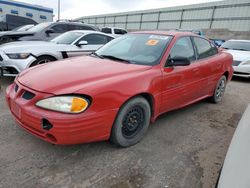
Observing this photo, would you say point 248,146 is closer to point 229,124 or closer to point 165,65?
point 165,65

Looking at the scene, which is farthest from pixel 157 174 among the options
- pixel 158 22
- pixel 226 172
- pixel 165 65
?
pixel 158 22

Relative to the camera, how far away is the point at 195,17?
2686cm

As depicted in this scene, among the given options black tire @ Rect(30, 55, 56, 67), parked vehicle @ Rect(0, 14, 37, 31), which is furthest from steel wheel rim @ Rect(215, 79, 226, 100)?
parked vehicle @ Rect(0, 14, 37, 31)

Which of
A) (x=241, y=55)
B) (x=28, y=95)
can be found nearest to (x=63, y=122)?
(x=28, y=95)

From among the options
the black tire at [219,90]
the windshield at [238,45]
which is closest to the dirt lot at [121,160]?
the black tire at [219,90]

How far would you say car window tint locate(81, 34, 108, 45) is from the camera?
659 cm

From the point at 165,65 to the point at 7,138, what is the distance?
2351 mm

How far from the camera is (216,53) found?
471cm

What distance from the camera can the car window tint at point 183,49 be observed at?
349 cm

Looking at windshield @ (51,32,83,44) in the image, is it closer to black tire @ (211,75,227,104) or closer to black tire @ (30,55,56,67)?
black tire @ (30,55,56,67)

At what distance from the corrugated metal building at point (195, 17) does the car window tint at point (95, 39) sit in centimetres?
2013

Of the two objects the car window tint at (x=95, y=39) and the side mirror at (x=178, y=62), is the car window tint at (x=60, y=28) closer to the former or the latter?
the car window tint at (x=95, y=39)

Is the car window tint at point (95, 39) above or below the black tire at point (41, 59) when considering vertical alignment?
above

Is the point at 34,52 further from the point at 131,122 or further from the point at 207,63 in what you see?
the point at 207,63
